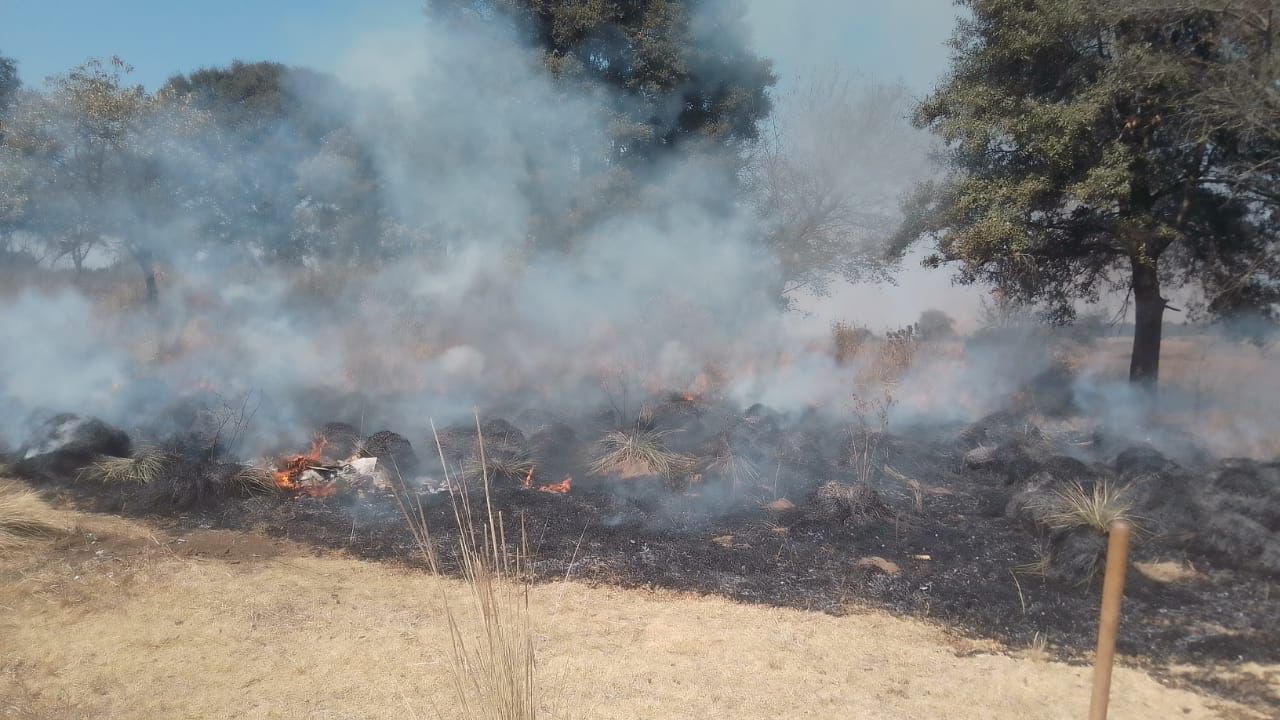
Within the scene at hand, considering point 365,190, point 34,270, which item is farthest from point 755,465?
point 34,270

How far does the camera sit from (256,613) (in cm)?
422

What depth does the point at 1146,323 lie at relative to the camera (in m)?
8.95

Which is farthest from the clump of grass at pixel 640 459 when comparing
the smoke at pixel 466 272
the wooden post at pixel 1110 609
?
the wooden post at pixel 1110 609

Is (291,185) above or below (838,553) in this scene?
above

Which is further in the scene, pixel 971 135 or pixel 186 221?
pixel 186 221

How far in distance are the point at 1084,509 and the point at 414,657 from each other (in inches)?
180

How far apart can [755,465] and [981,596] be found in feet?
9.50

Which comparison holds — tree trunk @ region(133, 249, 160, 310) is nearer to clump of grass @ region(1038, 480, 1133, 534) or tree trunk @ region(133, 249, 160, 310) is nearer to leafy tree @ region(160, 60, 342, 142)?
leafy tree @ region(160, 60, 342, 142)

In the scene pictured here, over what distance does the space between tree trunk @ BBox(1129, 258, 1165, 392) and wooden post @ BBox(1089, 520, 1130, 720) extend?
817cm

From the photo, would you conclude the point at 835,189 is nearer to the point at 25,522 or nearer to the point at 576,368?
the point at 576,368

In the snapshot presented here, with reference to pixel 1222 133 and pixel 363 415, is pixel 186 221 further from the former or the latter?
pixel 1222 133

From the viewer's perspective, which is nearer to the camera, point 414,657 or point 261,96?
point 414,657

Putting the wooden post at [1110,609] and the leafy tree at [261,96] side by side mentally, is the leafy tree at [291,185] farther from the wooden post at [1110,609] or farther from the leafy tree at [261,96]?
the wooden post at [1110,609]

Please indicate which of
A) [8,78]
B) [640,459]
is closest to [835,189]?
[640,459]
